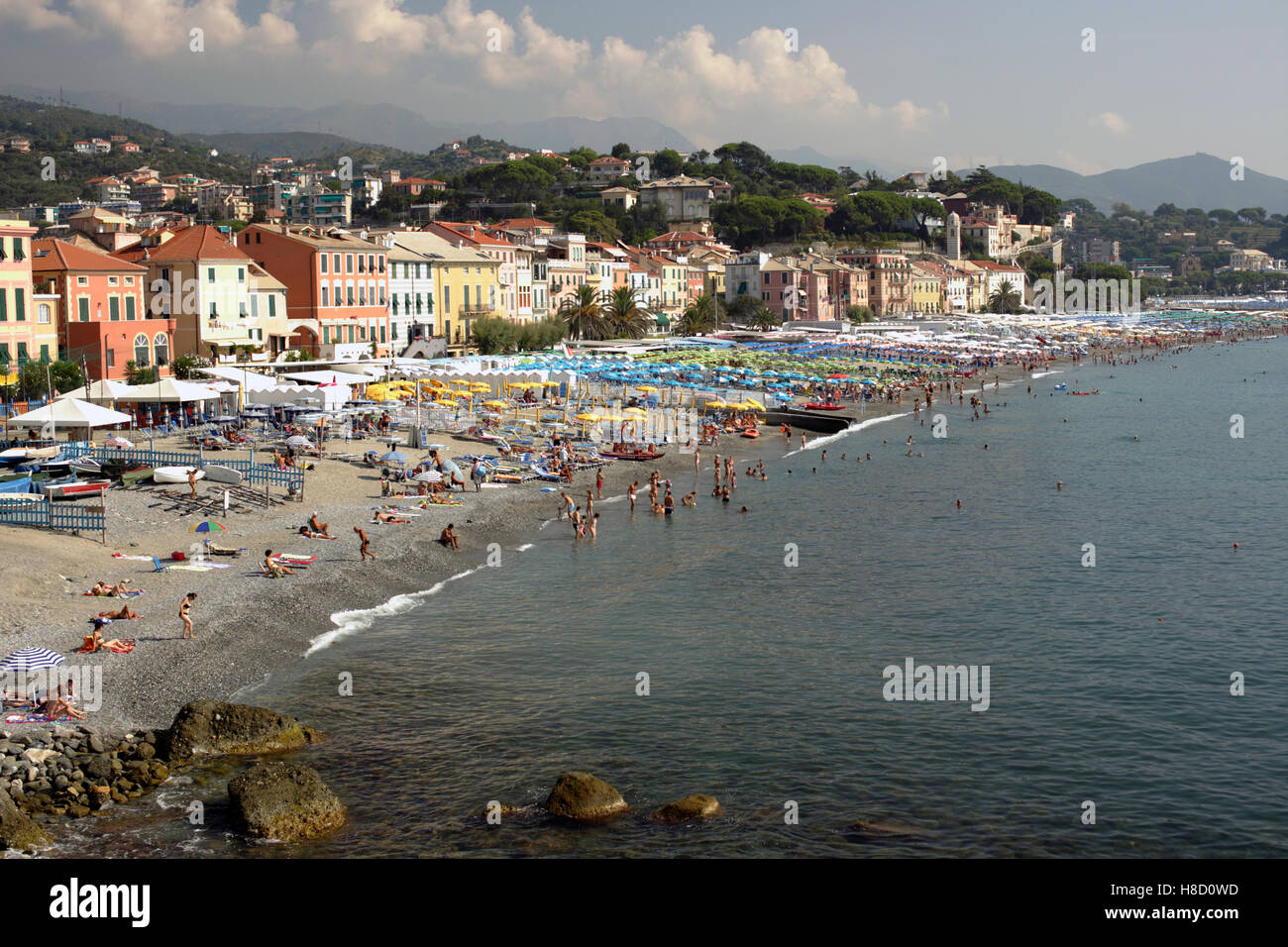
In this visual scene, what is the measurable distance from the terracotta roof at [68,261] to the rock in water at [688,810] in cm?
3761

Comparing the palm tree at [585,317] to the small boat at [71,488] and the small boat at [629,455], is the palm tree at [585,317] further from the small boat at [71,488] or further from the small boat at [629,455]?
the small boat at [71,488]

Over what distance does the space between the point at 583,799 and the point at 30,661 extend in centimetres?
843

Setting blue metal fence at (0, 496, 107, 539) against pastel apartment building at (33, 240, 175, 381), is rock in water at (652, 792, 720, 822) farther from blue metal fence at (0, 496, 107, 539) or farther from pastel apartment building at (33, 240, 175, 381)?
pastel apartment building at (33, 240, 175, 381)

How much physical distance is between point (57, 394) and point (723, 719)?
97.0 ft

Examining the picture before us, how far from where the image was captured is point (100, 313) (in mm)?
45438

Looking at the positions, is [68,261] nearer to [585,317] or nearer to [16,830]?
[16,830]

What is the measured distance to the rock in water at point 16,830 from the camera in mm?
13380

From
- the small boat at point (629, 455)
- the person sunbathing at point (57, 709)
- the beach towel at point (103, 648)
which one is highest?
the small boat at point (629, 455)

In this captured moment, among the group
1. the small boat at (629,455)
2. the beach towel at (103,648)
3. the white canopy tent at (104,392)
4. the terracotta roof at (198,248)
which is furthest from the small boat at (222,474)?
the terracotta roof at (198,248)

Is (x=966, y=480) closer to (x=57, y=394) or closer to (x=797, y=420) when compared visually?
(x=797, y=420)

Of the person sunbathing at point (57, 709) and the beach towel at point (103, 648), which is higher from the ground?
the beach towel at point (103, 648)

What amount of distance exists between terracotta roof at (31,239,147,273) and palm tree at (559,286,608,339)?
36.2 meters

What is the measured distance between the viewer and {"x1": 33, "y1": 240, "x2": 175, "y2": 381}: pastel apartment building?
44.0 m

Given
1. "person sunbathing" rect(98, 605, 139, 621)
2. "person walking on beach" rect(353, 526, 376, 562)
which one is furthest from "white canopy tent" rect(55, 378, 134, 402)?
"person sunbathing" rect(98, 605, 139, 621)
